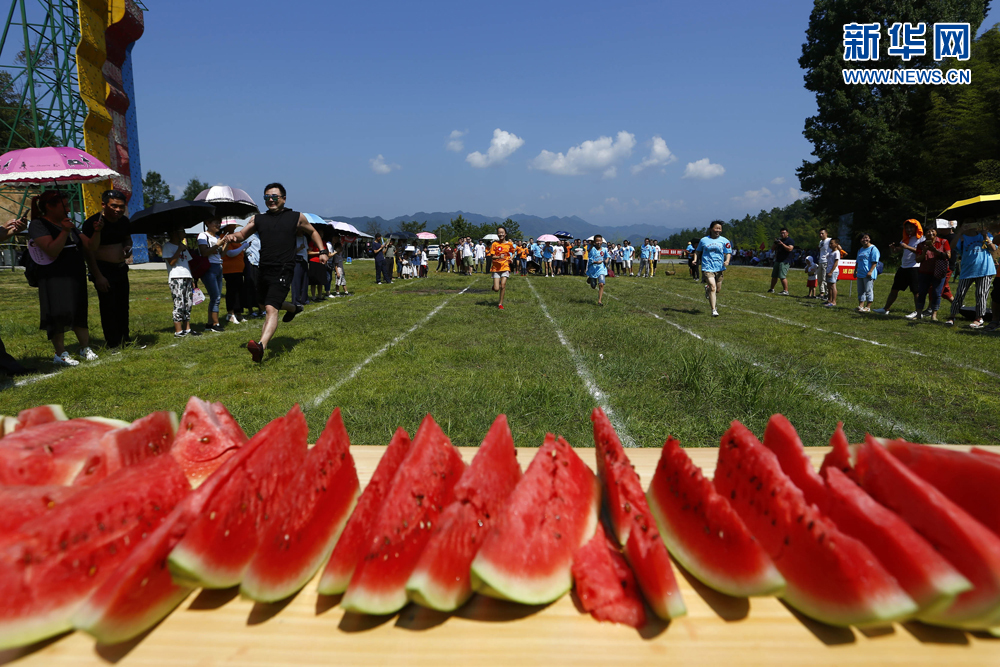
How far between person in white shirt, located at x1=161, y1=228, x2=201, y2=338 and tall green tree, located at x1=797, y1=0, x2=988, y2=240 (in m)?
50.6

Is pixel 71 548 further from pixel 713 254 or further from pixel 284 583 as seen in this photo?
pixel 713 254

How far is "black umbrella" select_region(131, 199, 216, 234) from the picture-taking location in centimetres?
845

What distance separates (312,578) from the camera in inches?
56.2

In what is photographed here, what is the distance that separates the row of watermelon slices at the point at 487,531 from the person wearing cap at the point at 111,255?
7076 mm

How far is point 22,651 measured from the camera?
115 centimetres

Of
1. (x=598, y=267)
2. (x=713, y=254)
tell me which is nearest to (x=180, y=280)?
(x=598, y=267)

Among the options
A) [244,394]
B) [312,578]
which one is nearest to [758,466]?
[312,578]

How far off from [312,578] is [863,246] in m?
16.3

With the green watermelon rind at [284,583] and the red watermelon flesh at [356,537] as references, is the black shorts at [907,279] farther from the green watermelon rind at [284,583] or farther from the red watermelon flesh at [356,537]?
the green watermelon rind at [284,583]

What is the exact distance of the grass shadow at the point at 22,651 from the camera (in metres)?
1.13

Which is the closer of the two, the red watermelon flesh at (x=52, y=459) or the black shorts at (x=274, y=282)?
the red watermelon flesh at (x=52, y=459)

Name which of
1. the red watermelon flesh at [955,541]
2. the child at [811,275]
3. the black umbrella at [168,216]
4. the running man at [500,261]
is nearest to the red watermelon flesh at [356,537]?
the red watermelon flesh at [955,541]

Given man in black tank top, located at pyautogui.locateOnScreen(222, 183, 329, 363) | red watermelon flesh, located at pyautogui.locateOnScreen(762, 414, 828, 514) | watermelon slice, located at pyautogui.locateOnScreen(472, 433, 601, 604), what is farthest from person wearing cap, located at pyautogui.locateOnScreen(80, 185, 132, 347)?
red watermelon flesh, located at pyautogui.locateOnScreen(762, 414, 828, 514)

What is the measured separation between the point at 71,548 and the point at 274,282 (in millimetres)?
6613
